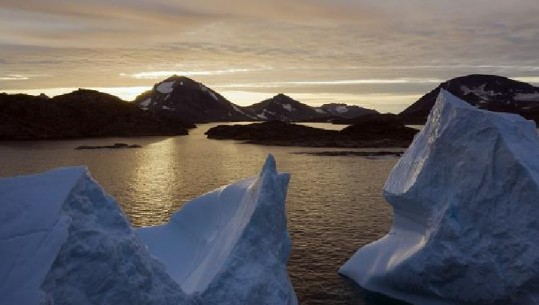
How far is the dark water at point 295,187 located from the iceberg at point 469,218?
242 cm

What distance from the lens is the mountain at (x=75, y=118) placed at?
415ft

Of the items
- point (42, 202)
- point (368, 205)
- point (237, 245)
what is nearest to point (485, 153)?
point (237, 245)

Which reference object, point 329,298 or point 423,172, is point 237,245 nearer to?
point 329,298

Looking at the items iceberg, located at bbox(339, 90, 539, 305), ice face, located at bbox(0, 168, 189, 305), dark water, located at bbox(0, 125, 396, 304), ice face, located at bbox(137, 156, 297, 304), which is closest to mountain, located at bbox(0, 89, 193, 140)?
dark water, located at bbox(0, 125, 396, 304)

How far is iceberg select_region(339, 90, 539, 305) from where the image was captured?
18016 millimetres

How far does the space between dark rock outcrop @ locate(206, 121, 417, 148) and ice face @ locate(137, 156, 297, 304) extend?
82367 millimetres

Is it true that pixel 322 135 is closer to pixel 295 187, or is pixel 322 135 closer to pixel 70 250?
pixel 295 187

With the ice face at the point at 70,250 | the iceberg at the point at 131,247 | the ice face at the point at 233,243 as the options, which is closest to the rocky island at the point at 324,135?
the ice face at the point at 233,243

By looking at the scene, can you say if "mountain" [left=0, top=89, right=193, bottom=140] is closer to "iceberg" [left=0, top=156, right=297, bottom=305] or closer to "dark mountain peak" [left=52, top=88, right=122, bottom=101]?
"dark mountain peak" [left=52, top=88, right=122, bottom=101]

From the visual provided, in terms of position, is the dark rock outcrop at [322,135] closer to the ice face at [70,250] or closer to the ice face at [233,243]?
the ice face at [233,243]

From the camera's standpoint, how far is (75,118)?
144250mm

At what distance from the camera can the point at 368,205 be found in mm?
39500

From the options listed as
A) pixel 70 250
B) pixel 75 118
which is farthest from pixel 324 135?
pixel 70 250

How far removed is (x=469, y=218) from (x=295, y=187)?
31515 millimetres
